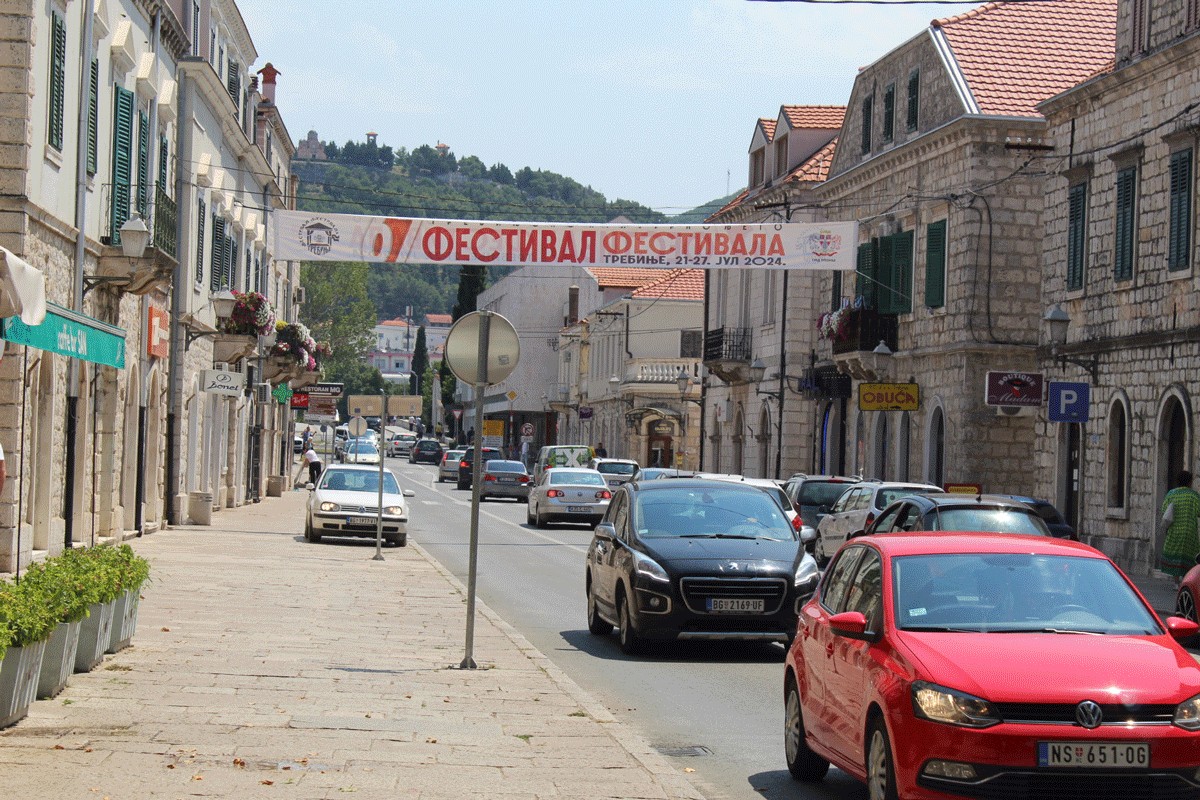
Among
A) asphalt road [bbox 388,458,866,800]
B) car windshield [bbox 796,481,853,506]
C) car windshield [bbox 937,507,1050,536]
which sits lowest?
asphalt road [bbox 388,458,866,800]

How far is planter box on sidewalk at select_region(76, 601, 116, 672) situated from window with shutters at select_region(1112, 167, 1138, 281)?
2121 centimetres

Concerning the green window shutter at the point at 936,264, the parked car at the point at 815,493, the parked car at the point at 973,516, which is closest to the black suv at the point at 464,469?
the green window shutter at the point at 936,264

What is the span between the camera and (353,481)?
1318 inches

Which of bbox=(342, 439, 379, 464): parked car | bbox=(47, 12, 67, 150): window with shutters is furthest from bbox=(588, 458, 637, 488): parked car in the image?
bbox=(47, 12, 67, 150): window with shutters

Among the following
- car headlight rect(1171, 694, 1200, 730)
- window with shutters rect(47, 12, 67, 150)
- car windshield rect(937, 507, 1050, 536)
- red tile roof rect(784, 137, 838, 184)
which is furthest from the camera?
red tile roof rect(784, 137, 838, 184)

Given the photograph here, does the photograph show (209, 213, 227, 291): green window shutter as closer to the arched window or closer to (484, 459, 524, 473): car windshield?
(484, 459, 524, 473): car windshield

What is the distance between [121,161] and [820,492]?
46.8 feet

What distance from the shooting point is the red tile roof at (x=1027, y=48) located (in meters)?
37.4

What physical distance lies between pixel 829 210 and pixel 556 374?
65533 mm

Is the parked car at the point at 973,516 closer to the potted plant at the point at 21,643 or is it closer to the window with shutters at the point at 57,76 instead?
the potted plant at the point at 21,643

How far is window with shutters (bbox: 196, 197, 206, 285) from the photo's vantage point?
35.7 metres

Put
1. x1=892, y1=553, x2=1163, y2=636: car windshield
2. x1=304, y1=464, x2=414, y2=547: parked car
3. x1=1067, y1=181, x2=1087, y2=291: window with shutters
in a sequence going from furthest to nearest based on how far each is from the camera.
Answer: x1=304, y1=464, x2=414, y2=547: parked car < x1=1067, y1=181, x2=1087, y2=291: window with shutters < x1=892, y1=553, x2=1163, y2=636: car windshield

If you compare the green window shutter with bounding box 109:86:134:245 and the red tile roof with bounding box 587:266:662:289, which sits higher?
the red tile roof with bounding box 587:266:662:289

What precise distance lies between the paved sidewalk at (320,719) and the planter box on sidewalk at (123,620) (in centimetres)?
14
